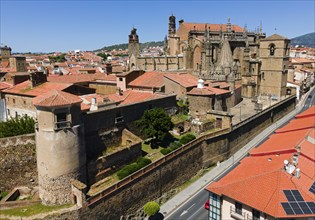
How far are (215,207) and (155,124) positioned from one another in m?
12.7

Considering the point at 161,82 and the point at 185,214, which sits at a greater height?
the point at 161,82

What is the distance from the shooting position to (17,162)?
2167 cm

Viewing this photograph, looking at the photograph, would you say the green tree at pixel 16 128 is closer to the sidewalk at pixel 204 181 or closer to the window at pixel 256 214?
the sidewalk at pixel 204 181

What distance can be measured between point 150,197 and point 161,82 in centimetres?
1956

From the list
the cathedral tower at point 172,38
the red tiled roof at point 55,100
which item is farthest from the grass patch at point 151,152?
the cathedral tower at point 172,38

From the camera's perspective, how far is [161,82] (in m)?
41.1

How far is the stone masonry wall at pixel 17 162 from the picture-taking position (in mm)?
21250

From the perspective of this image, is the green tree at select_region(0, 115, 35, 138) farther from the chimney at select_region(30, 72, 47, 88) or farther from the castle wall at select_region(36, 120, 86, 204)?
the chimney at select_region(30, 72, 47, 88)

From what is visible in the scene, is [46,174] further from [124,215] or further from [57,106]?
[124,215]

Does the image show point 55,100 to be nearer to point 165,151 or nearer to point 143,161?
point 143,161

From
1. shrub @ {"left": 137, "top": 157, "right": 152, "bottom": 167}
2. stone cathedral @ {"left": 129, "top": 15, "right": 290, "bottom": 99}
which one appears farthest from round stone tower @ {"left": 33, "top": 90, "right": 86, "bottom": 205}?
stone cathedral @ {"left": 129, "top": 15, "right": 290, "bottom": 99}

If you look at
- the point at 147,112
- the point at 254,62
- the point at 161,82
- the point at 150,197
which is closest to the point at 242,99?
the point at 254,62

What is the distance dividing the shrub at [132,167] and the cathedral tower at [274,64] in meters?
39.5

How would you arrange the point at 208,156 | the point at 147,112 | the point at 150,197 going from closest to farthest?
the point at 150,197
the point at 147,112
the point at 208,156
